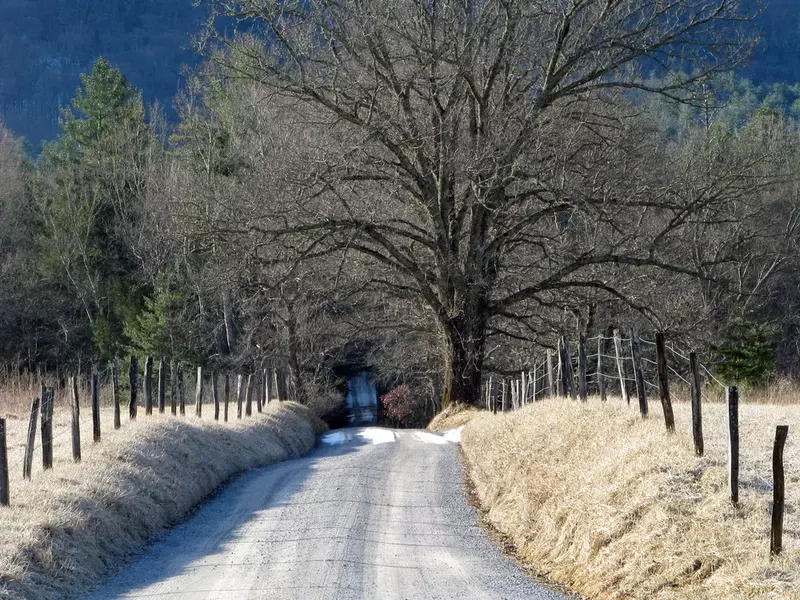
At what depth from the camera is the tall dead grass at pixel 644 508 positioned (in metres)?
8.51

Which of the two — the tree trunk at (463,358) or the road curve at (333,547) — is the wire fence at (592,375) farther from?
the road curve at (333,547)

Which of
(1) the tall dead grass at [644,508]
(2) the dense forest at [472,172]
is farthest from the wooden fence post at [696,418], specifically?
(2) the dense forest at [472,172]

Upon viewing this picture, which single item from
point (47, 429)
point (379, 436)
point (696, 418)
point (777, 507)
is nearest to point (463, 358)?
point (379, 436)

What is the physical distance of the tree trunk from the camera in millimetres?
29078

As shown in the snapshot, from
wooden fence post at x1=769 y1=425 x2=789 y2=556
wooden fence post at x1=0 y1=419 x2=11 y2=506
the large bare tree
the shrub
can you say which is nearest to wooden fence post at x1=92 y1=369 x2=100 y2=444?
wooden fence post at x1=0 y1=419 x2=11 y2=506

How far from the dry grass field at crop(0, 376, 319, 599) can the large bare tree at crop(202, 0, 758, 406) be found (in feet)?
27.3

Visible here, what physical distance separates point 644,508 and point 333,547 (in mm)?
3868

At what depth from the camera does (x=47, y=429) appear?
13359mm

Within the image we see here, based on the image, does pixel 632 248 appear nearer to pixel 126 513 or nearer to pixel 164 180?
pixel 126 513

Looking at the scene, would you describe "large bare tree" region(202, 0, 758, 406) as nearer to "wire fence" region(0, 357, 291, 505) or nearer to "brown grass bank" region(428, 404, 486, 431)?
"brown grass bank" region(428, 404, 486, 431)

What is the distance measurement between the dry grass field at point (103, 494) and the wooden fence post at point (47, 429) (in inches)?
9.2

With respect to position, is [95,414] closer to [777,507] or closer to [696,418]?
[696,418]

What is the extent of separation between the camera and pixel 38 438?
20812 mm

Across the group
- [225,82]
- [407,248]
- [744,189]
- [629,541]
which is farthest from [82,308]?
[629,541]
